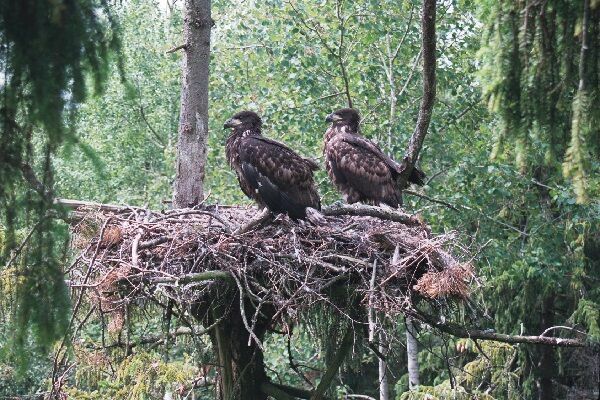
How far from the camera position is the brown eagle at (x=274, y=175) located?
7.94 meters

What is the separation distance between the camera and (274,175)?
8.15m

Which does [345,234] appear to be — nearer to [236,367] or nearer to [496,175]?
[236,367]

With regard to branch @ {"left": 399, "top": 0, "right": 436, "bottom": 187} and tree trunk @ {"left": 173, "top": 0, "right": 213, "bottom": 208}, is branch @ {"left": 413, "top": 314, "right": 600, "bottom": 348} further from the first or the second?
tree trunk @ {"left": 173, "top": 0, "right": 213, "bottom": 208}

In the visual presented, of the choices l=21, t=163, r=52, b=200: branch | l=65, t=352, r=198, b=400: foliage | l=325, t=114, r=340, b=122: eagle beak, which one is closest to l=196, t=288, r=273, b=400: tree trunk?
l=65, t=352, r=198, b=400: foliage

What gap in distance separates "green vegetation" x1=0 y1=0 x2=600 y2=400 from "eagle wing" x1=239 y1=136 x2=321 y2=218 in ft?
3.81

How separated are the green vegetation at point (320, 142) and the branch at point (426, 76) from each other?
380 millimetres

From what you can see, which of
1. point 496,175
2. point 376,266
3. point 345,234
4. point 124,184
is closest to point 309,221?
point 345,234

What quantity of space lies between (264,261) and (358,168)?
294 centimetres

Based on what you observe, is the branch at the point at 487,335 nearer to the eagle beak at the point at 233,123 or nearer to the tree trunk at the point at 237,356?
the tree trunk at the point at 237,356

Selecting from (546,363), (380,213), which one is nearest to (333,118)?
(380,213)

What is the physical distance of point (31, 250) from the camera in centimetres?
358

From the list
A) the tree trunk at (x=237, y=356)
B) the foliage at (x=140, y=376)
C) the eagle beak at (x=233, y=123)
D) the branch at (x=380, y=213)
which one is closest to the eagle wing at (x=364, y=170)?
the eagle beak at (x=233, y=123)

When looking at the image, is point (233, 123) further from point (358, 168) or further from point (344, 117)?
point (344, 117)

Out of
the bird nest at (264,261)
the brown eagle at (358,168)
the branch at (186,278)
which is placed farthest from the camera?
the brown eagle at (358,168)
